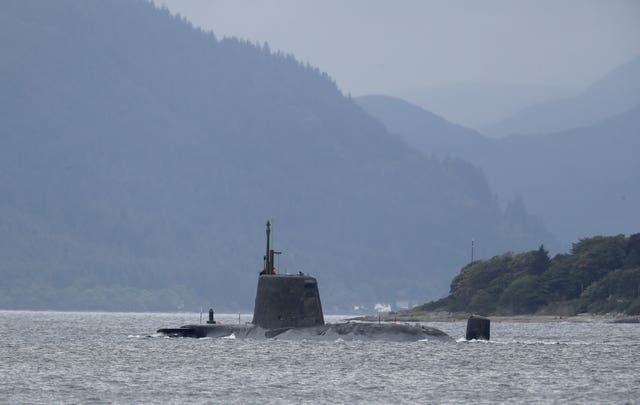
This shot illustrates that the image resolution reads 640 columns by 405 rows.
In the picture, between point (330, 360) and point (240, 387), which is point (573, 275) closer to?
point (330, 360)

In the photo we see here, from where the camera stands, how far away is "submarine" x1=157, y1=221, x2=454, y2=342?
261 feet

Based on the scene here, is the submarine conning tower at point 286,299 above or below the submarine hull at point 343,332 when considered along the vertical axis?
above

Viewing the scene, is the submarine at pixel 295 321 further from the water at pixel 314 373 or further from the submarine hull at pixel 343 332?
the water at pixel 314 373

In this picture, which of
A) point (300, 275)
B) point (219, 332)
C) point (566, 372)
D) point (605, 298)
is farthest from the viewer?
point (605, 298)

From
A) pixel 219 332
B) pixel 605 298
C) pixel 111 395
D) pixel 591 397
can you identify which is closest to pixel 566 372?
pixel 591 397

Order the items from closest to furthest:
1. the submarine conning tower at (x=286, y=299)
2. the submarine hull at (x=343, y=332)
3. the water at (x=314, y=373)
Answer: the water at (x=314, y=373), the submarine conning tower at (x=286, y=299), the submarine hull at (x=343, y=332)

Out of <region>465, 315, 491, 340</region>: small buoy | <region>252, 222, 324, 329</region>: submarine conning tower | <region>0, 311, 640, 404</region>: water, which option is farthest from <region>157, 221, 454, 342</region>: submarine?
<region>465, 315, 491, 340</region>: small buoy

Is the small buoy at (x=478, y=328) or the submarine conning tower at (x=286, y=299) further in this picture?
the small buoy at (x=478, y=328)

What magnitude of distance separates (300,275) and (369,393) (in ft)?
76.4

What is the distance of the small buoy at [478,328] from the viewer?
8716 cm

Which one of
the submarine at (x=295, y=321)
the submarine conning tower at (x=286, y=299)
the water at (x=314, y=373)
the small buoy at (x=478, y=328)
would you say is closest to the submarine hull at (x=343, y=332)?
the submarine at (x=295, y=321)

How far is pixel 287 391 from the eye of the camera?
56938 millimetres

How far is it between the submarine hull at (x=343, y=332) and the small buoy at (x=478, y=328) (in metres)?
1.72

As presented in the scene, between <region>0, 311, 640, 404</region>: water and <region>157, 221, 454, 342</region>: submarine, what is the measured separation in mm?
662
